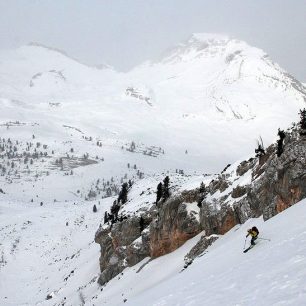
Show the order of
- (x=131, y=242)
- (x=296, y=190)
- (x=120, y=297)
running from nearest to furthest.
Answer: (x=296, y=190) < (x=120, y=297) < (x=131, y=242)

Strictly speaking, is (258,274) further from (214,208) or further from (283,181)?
(214,208)

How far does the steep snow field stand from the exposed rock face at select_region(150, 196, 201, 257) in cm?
121

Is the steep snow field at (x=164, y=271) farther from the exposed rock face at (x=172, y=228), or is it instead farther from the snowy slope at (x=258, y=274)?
the exposed rock face at (x=172, y=228)

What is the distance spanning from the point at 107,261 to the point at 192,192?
1921 centimetres

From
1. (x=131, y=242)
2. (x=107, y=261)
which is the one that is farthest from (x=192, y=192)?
(x=107, y=261)

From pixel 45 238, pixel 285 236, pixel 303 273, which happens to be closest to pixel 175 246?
pixel 285 236

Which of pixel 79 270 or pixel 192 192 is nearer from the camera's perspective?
pixel 192 192

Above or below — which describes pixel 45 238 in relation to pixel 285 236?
above

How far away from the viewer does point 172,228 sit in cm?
4934

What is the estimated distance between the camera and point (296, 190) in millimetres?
32312

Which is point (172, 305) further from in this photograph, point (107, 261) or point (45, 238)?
point (45, 238)

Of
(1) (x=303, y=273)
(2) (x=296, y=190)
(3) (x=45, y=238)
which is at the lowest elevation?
(1) (x=303, y=273)

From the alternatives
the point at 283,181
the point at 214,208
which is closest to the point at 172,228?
the point at 214,208

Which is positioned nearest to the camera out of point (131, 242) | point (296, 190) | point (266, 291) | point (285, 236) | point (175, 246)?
point (266, 291)
